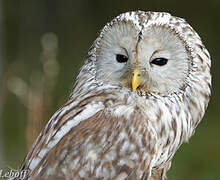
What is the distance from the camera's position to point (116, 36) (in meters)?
4.03

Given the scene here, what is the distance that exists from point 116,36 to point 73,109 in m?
0.47

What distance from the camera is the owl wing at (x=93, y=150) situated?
3.80 metres

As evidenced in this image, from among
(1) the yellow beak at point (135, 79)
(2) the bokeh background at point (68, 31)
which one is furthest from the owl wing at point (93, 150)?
(2) the bokeh background at point (68, 31)

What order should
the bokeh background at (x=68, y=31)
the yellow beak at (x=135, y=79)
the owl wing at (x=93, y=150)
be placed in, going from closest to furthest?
the owl wing at (x=93, y=150) < the yellow beak at (x=135, y=79) < the bokeh background at (x=68, y=31)

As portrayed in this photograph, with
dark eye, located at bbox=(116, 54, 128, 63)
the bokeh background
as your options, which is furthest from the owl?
the bokeh background

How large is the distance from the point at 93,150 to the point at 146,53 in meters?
0.59

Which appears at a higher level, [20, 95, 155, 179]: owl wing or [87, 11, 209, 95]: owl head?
[87, 11, 209, 95]: owl head

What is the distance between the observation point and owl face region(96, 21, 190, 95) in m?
3.92

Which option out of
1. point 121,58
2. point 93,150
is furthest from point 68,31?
point 93,150

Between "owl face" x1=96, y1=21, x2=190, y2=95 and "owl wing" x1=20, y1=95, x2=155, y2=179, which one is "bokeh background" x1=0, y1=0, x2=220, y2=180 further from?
"owl wing" x1=20, y1=95, x2=155, y2=179

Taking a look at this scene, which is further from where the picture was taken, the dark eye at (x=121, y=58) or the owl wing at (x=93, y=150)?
the dark eye at (x=121, y=58)

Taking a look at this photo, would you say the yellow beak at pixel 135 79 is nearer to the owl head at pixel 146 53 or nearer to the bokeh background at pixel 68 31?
the owl head at pixel 146 53

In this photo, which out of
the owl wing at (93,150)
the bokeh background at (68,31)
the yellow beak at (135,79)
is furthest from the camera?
the bokeh background at (68,31)

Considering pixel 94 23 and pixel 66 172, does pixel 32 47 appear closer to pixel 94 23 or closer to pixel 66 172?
pixel 94 23
